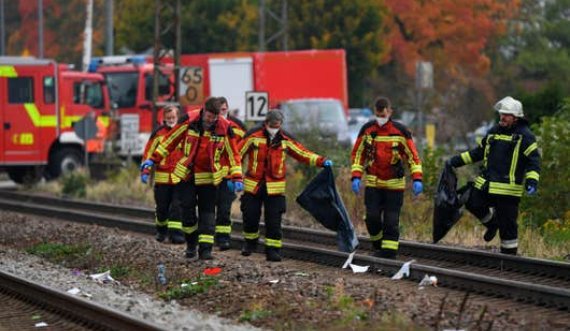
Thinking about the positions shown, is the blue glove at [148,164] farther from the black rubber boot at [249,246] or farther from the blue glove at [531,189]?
the blue glove at [531,189]

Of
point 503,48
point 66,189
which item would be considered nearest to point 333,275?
point 66,189

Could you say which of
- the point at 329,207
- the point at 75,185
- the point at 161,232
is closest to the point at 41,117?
the point at 75,185

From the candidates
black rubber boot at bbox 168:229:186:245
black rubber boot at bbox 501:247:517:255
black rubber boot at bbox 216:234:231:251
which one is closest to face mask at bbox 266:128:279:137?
black rubber boot at bbox 216:234:231:251

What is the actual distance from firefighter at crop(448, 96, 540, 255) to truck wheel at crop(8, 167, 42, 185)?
66.1 ft

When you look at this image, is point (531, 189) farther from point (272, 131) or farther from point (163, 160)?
point (163, 160)

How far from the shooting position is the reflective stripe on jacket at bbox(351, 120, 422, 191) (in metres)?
13.6

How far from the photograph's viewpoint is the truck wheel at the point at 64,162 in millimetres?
31203

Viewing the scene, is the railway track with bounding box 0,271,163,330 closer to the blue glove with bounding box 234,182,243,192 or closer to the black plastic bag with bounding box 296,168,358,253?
the blue glove with bounding box 234,182,243,192

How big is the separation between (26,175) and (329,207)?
1932 centimetres

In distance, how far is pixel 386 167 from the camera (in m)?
13.6

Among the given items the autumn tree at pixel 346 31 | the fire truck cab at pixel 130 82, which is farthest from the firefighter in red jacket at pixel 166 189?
the autumn tree at pixel 346 31

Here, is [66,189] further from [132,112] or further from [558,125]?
[558,125]

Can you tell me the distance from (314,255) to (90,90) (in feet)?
61.6

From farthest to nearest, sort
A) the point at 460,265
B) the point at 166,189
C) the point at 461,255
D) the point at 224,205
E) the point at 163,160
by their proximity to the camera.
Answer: the point at 166,189, the point at 163,160, the point at 224,205, the point at 461,255, the point at 460,265
